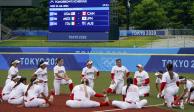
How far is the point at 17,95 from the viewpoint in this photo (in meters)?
19.0

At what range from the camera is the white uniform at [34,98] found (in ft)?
58.9

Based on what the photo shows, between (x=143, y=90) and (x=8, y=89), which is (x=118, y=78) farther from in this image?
(x=8, y=89)

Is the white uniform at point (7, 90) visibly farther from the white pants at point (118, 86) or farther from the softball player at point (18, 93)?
the white pants at point (118, 86)

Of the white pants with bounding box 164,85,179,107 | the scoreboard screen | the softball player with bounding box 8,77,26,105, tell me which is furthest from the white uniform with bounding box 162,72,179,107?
the scoreboard screen

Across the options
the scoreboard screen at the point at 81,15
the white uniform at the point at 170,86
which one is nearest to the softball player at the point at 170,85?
the white uniform at the point at 170,86

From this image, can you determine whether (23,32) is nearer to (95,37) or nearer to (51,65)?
(95,37)

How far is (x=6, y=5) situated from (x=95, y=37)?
15.4 m

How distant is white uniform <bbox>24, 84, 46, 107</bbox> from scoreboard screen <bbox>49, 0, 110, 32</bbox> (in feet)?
92.4

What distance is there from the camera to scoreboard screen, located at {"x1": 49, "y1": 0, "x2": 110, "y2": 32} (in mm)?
45781

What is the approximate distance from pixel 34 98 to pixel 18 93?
116cm

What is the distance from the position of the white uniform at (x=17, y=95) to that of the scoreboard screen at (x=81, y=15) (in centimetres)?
2726

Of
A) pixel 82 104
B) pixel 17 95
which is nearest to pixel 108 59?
pixel 17 95

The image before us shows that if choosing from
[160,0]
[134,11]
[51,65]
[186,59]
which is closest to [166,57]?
[186,59]

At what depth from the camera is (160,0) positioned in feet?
274
